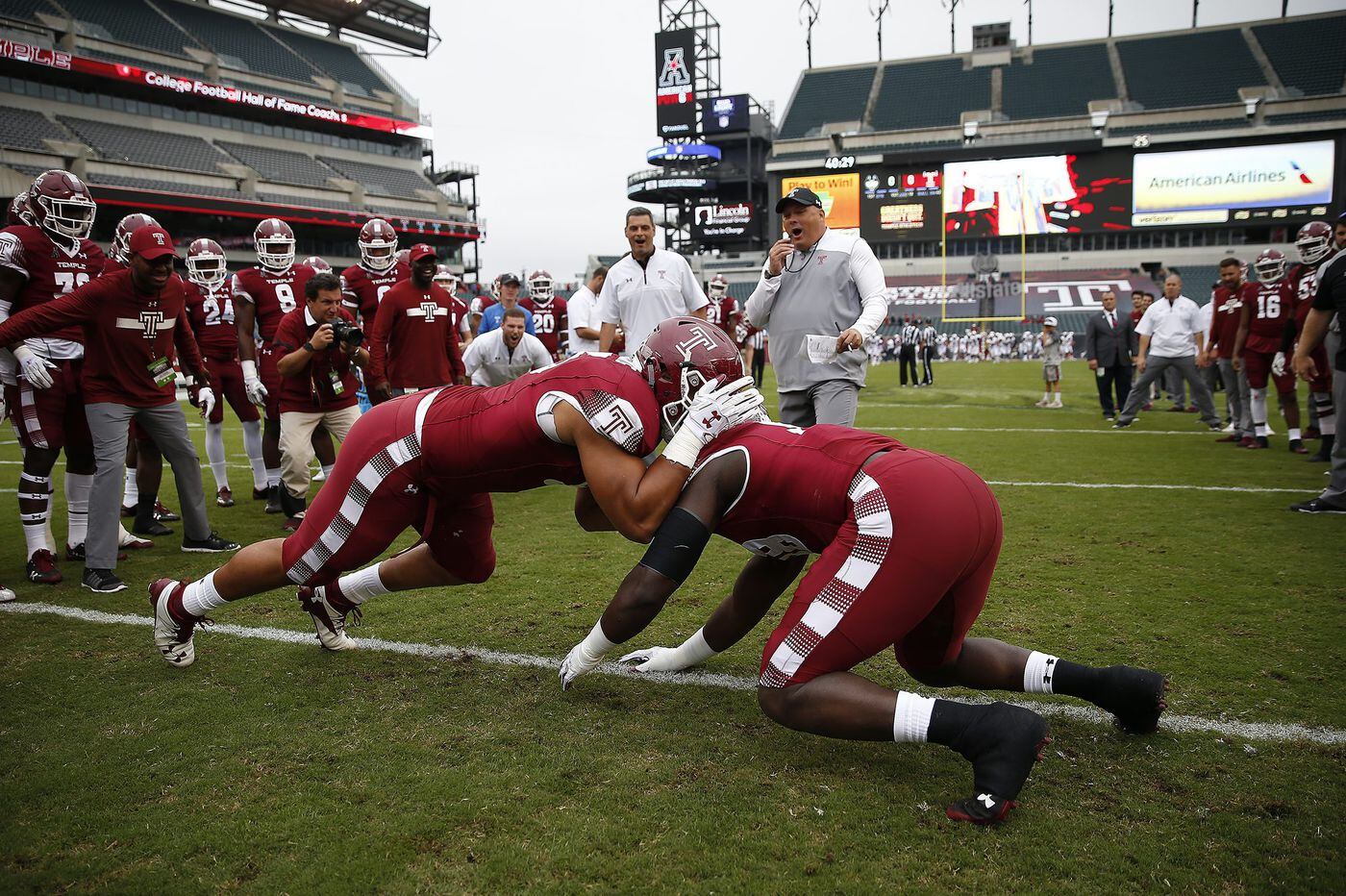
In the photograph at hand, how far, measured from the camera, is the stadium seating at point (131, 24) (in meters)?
39.6

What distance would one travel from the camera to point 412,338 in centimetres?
764

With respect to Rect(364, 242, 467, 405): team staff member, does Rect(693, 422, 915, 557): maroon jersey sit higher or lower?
lower

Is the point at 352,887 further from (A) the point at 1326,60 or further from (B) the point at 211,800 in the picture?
(A) the point at 1326,60

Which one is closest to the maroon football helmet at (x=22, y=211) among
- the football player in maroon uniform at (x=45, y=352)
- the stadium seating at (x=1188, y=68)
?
the football player in maroon uniform at (x=45, y=352)

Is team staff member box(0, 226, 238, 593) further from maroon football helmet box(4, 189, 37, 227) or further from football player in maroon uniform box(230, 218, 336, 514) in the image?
football player in maroon uniform box(230, 218, 336, 514)

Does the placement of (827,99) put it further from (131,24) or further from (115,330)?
(115,330)

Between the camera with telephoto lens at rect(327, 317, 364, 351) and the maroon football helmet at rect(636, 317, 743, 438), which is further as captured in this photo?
the camera with telephoto lens at rect(327, 317, 364, 351)

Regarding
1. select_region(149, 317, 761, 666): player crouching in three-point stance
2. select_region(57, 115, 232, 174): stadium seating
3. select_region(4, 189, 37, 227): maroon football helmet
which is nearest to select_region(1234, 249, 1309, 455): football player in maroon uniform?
select_region(149, 317, 761, 666): player crouching in three-point stance

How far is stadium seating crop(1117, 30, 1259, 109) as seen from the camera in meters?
47.7

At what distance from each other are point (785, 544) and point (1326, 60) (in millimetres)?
59156

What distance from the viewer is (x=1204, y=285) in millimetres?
43594

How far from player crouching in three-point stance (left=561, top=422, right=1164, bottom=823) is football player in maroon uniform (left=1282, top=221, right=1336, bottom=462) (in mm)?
8060

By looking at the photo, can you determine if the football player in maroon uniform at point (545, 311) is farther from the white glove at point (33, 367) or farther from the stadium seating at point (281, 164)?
the stadium seating at point (281, 164)

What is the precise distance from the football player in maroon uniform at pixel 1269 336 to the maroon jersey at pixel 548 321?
28.3 ft
